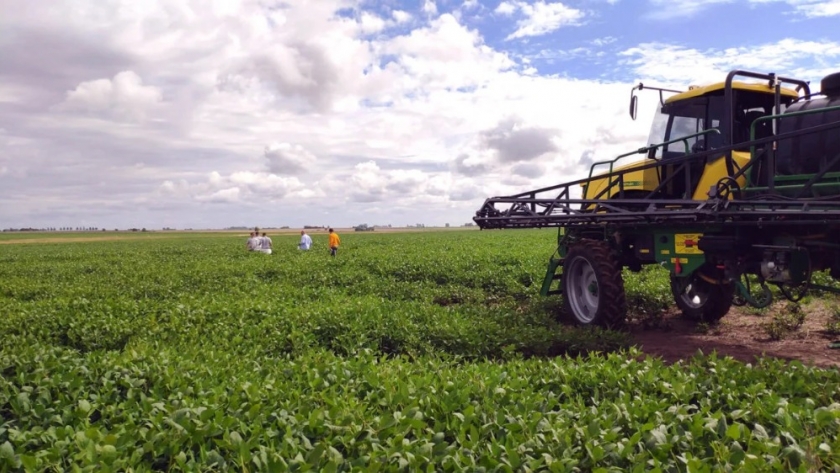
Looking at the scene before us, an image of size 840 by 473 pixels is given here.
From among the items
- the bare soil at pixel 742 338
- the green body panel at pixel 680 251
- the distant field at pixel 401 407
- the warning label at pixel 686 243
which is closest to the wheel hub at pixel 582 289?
the bare soil at pixel 742 338

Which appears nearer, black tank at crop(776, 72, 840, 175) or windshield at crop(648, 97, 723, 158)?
black tank at crop(776, 72, 840, 175)

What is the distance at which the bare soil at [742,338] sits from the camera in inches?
282

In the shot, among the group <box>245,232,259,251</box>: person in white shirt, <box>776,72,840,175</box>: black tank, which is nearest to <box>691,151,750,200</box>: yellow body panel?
<box>776,72,840,175</box>: black tank

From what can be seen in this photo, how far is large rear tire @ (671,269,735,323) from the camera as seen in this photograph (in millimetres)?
8680

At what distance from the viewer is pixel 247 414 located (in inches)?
141

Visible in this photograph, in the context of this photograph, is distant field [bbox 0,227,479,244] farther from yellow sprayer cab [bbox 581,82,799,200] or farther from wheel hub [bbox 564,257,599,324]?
yellow sprayer cab [bbox 581,82,799,200]

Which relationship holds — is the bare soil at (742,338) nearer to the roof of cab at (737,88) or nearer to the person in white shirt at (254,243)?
the roof of cab at (737,88)

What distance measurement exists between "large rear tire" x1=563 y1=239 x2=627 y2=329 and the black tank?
247 centimetres

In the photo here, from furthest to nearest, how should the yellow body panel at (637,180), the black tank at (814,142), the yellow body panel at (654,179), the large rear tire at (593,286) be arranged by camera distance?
the yellow body panel at (637,180) → the large rear tire at (593,286) → the yellow body panel at (654,179) → the black tank at (814,142)

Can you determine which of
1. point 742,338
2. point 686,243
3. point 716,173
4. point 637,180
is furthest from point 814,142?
point 742,338

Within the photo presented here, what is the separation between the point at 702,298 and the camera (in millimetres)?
9117

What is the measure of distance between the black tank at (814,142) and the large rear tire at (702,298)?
→ 7.86ft

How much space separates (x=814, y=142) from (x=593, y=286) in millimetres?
3589

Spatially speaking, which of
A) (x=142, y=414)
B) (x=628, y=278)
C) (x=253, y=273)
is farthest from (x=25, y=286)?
(x=628, y=278)
